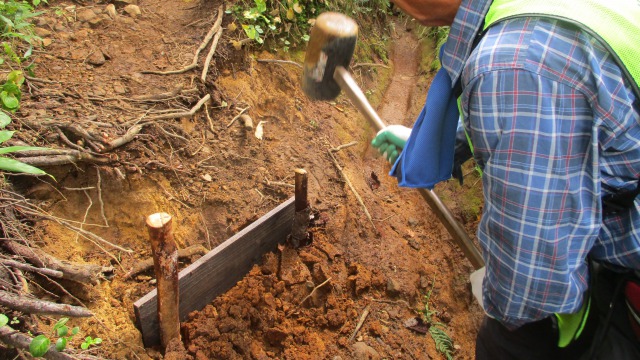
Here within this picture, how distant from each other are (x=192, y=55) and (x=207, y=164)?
33.5 inches

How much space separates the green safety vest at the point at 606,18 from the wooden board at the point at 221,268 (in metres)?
1.83

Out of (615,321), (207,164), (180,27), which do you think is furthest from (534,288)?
(180,27)

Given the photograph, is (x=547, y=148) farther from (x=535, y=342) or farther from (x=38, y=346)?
(x=38, y=346)

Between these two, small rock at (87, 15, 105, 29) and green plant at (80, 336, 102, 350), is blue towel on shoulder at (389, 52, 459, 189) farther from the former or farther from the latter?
small rock at (87, 15, 105, 29)

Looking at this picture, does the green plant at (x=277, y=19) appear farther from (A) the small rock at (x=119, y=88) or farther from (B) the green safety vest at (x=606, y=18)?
(B) the green safety vest at (x=606, y=18)

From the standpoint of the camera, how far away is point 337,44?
2168mm

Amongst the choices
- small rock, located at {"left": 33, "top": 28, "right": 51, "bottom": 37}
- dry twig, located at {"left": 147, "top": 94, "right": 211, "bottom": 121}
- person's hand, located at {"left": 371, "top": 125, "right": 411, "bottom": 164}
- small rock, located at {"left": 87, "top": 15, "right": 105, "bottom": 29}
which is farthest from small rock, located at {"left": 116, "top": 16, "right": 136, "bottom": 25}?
person's hand, located at {"left": 371, "top": 125, "right": 411, "bottom": 164}

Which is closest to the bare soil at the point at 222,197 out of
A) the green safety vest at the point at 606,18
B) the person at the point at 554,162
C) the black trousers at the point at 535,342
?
the black trousers at the point at 535,342

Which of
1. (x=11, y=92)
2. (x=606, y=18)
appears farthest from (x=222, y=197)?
(x=606, y=18)

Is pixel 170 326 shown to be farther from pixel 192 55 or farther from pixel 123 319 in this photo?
pixel 192 55

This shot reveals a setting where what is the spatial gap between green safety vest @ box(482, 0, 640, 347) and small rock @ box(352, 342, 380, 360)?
204 cm

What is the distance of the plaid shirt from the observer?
1.21 meters

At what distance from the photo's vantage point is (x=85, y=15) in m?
3.22

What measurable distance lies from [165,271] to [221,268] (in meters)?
0.55
